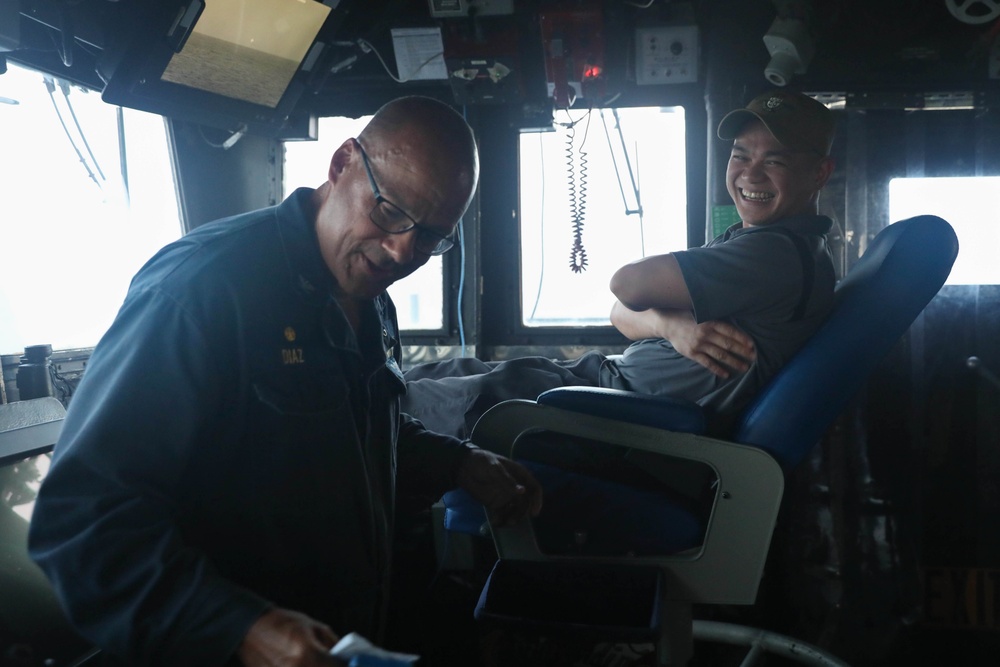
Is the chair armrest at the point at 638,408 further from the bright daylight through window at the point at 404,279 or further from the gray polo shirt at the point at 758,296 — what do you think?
the bright daylight through window at the point at 404,279

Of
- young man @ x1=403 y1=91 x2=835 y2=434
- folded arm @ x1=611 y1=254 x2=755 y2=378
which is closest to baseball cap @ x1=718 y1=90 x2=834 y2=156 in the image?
young man @ x1=403 y1=91 x2=835 y2=434

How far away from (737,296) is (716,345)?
112 mm

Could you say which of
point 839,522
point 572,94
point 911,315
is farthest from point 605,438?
point 572,94

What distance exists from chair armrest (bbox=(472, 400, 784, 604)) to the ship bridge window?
1.59 meters

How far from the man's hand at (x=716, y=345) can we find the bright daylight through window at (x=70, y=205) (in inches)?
63.3

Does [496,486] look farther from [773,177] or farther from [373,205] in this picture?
[773,177]

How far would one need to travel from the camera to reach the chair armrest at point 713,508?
1.24 metres

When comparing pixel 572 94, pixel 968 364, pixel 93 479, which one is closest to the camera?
pixel 93 479

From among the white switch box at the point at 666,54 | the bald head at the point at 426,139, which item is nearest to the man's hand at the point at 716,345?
the bald head at the point at 426,139

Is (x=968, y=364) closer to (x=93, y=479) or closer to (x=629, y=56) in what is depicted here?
(x=629, y=56)

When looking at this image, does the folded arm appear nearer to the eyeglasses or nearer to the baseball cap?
the baseball cap

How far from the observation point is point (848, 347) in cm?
124

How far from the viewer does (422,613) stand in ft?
7.81

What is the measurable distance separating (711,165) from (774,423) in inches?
55.3
